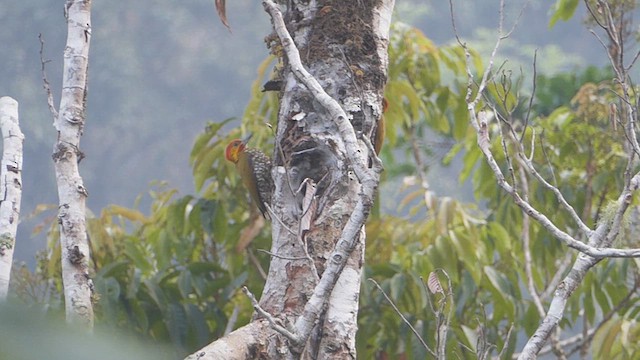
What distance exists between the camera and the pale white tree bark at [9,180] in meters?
2.12

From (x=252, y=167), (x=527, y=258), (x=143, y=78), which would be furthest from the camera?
(x=143, y=78)

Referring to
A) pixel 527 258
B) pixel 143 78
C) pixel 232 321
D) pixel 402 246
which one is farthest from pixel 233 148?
pixel 143 78

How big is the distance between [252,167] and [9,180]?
5.72ft

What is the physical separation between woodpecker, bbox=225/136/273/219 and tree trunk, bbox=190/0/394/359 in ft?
4.10

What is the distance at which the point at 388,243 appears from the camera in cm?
440

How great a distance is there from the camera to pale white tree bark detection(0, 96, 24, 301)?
2.12 m

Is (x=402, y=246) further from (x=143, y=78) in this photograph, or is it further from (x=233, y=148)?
(x=143, y=78)

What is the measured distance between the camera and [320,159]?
7.60ft

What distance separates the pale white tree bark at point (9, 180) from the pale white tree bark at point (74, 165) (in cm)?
10

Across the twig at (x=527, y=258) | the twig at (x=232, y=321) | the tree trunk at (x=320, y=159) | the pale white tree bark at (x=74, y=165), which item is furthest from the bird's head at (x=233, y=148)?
the pale white tree bark at (x=74, y=165)

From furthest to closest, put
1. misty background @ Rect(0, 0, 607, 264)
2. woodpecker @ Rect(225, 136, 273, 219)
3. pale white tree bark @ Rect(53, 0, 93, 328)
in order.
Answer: misty background @ Rect(0, 0, 607, 264)
woodpecker @ Rect(225, 136, 273, 219)
pale white tree bark @ Rect(53, 0, 93, 328)

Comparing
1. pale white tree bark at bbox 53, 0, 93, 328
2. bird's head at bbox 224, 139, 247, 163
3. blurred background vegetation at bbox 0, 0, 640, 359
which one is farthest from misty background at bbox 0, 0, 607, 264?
pale white tree bark at bbox 53, 0, 93, 328

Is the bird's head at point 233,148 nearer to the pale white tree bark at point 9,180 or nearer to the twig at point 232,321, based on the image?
the twig at point 232,321

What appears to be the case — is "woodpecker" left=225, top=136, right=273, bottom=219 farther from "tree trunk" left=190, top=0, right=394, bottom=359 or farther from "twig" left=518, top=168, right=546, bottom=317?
"tree trunk" left=190, top=0, right=394, bottom=359
